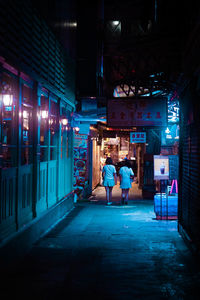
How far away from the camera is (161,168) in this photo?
1128cm

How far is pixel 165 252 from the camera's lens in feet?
23.8

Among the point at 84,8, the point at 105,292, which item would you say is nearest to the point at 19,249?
the point at 105,292

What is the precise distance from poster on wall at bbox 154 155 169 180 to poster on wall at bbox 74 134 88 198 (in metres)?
5.66

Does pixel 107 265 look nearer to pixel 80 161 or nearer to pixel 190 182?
pixel 190 182

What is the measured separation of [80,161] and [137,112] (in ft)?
16.2

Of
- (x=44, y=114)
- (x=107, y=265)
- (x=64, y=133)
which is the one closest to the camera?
(x=107, y=265)

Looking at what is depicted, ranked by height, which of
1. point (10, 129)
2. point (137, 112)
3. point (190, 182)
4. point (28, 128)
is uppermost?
point (137, 112)

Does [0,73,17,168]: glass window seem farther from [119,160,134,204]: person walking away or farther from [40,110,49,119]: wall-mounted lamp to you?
[119,160,134,204]: person walking away

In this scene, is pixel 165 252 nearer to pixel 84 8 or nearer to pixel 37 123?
pixel 37 123

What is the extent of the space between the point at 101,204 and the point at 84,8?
10631 millimetres

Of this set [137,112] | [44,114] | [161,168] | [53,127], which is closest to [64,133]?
[53,127]

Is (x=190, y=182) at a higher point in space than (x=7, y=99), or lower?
lower

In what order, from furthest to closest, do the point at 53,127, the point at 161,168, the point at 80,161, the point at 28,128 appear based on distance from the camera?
1. the point at 80,161
2. the point at 161,168
3. the point at 53,127
4. the point at 28,128

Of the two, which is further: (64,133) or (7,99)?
(64,133)
